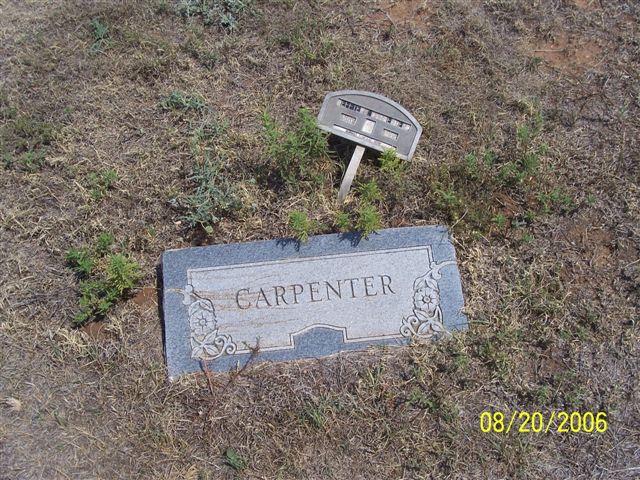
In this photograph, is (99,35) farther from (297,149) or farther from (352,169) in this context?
(352,169)

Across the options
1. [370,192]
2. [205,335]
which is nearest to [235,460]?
[205,335]

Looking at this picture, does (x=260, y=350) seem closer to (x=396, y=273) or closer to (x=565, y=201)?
(x=396, y=273)

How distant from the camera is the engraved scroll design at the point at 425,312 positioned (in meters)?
3.22

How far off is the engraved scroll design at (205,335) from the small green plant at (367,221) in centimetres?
97

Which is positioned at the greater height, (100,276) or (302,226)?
(302,226)

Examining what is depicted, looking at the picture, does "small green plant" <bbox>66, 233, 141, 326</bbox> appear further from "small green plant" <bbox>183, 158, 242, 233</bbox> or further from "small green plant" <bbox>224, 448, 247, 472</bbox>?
"small green plant" <bbox>224, 448, 247, 472</bbox>

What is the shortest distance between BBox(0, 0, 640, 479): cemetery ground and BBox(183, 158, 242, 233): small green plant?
14mm

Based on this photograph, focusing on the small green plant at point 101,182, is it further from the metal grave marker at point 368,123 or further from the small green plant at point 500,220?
the small green plant at point 500,220

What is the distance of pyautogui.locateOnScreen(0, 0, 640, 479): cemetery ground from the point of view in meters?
3.13

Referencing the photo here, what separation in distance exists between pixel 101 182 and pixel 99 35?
3.64ft

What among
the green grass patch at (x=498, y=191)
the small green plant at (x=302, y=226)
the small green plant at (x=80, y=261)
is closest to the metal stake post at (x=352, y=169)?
the small green plant at (x=302, y=226)

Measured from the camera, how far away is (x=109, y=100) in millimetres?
3801
